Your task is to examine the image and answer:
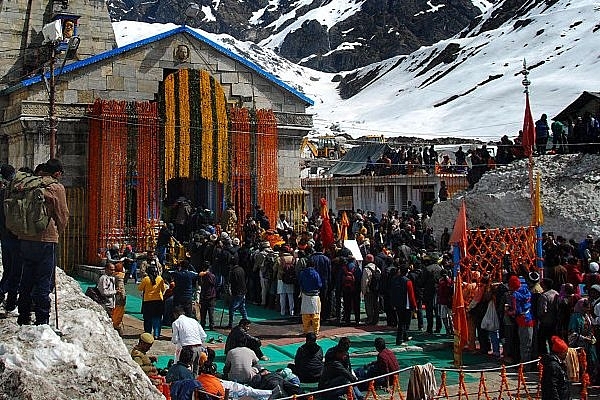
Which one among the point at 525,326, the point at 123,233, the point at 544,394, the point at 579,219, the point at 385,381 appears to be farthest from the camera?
the point at 123,233

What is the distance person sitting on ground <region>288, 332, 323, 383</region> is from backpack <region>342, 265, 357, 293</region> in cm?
417

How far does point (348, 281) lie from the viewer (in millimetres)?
14008

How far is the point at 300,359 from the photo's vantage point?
32.3 ft

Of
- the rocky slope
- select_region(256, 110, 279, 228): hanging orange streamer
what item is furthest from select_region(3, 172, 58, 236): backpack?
select_region(256, 110, 279, 228): hanging orange streamer

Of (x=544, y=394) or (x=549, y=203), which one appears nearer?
(x=544, y=394)

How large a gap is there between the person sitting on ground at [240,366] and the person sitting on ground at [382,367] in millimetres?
1441

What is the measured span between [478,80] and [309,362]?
287 feet

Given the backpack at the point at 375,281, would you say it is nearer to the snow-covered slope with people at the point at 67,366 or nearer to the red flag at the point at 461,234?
the red flag at the point at 461,234

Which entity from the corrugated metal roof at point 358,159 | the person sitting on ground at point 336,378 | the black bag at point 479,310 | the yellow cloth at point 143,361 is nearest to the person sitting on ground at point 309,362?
the person sitting on ground at point 336,378

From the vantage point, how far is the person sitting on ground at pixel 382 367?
9383 millimetres

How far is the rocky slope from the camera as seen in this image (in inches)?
724

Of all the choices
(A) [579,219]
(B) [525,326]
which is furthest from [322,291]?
(A) [579,219]

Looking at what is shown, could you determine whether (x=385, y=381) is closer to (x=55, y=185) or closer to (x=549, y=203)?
(x=55, y=185)

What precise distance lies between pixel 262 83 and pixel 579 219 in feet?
33.8
